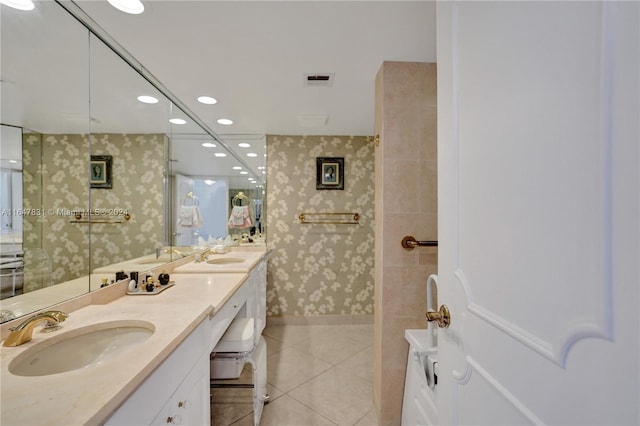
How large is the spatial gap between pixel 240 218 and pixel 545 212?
3.08 meters

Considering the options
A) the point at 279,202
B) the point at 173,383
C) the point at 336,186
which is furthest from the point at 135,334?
the point at 336,186

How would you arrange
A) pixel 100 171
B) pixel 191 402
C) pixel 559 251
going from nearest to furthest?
pixel 559 251 < pixel 191 402 < pixel 100 171

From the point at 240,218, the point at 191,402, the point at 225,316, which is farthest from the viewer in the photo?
the point at 240,218

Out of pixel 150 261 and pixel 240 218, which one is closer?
pixel 150 261

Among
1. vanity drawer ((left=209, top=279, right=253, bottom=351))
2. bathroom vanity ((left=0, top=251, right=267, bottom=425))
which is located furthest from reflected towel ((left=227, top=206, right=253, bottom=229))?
bathroom vanity ((left=0, top=251, right=267, bottom=425))

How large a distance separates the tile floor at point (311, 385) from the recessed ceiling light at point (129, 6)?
7.78 feet

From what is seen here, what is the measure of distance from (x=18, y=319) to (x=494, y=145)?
1594mm

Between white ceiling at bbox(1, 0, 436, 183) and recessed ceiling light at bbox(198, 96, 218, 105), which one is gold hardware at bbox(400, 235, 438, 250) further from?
recessed ceiling light at bbox(198, 96, 218, 105)

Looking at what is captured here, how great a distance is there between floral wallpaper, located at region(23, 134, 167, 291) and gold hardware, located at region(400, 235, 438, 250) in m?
1.66

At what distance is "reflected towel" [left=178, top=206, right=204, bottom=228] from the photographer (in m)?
2.40

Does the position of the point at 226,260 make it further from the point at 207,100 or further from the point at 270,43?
the point at 270,43

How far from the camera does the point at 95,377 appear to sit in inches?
28.1

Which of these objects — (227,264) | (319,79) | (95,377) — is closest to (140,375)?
(95,377)

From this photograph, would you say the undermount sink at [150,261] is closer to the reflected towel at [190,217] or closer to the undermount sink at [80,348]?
the reflected towel at [190,217]
